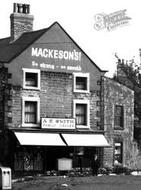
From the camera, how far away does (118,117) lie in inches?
2007

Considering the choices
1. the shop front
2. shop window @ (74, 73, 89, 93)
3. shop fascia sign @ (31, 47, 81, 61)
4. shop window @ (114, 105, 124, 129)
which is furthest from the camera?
shop window @ (114, 105, 124, 129)

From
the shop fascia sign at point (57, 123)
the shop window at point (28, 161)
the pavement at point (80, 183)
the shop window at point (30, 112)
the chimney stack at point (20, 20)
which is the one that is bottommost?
the pavement at point (80, 183)

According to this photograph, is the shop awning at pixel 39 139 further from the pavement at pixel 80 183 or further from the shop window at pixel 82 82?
the pavement at pixel 80 183

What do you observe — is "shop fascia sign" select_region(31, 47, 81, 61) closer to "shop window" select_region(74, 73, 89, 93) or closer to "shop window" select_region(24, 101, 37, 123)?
"shop window" select_region(74, 73, 89, 93)

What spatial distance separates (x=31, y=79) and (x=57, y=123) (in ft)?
11.8

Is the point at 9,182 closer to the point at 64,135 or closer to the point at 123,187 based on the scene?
the point at 123,187

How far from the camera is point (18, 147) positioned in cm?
4500

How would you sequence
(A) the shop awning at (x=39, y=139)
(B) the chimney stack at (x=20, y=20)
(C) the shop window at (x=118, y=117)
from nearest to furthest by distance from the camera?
(A) the shop awning at (x=39, y=139)
(B) the chimney stack at (x=20, y=20)
(C) the shop window at (x=118, y=117)

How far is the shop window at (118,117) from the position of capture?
1996 inches

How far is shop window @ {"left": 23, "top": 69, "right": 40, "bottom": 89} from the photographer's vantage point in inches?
1818

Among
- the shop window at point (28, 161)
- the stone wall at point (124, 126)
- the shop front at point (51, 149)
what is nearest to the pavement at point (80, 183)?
the shop front at point (51, 149)

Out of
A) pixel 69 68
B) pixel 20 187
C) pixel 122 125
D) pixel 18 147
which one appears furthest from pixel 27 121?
pixel 20 187

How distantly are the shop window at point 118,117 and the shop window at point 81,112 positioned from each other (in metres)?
3.11

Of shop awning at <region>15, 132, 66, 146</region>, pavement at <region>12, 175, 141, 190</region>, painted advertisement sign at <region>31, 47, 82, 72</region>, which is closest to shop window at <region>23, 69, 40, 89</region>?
painted advertisement sign at <region>31, 47, 82, 72</region>
